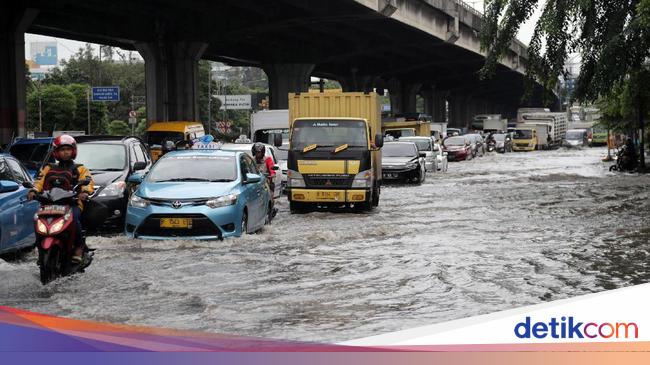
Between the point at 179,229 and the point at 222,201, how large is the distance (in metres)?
0.73

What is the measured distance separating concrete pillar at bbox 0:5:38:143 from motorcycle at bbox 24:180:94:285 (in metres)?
28.3

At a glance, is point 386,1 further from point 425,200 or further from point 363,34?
point 425,200

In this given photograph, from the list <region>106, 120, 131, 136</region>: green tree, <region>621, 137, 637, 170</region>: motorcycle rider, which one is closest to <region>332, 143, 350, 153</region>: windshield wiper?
<region>621, 137, 637, 170</region>: motorcycle rider

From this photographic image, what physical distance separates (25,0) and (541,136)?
49.0 metres

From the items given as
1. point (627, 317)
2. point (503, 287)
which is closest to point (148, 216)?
point (503, 287)

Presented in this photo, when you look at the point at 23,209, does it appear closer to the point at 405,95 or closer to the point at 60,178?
the point at 60,178

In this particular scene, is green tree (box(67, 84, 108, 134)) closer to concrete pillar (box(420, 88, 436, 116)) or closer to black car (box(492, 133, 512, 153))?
black car (box(492, 133, 512, 153))

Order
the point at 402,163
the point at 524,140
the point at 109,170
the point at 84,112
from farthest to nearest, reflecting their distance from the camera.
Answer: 1. the point at 84,112
2. the point at 524,140
3. the point at 402,163
4. the point at 109,170

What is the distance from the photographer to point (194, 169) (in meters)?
14.6

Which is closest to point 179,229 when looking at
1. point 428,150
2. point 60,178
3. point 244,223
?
point 244,223

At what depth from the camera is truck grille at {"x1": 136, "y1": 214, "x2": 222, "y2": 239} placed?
13125 millimetres

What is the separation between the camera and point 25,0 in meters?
35.9

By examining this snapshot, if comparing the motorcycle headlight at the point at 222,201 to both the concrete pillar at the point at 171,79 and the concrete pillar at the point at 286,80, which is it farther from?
the concrete pillar at the point at 286,80

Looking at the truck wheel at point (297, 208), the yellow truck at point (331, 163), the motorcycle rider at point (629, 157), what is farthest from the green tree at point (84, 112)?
the yellow truck at point (331, 163)
